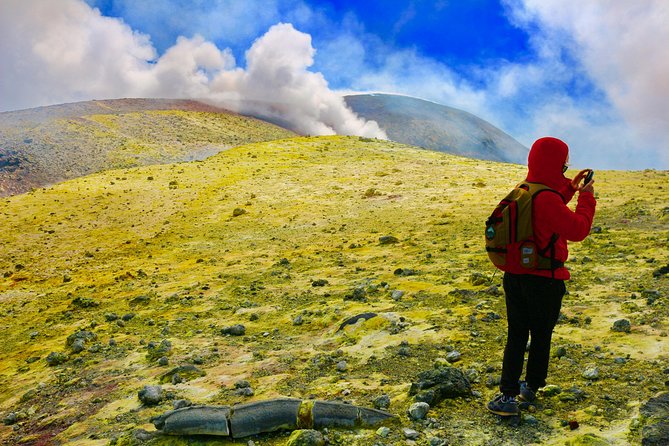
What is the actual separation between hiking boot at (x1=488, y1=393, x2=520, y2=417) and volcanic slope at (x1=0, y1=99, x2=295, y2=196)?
41.8 meters

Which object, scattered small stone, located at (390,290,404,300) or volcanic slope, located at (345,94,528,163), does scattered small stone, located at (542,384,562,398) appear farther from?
volcanic slope, located at (345,94,528,163)

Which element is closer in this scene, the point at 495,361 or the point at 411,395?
the point at 411,395

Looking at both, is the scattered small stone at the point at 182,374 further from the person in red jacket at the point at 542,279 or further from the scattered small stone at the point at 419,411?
the person in red jacket at the point at 542,279

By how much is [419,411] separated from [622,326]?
3.96 m

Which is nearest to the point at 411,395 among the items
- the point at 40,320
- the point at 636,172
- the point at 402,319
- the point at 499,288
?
the point at 402,319

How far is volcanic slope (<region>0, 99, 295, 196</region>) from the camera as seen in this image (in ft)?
136

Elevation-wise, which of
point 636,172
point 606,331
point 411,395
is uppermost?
point 636,172

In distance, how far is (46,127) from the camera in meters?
49.6

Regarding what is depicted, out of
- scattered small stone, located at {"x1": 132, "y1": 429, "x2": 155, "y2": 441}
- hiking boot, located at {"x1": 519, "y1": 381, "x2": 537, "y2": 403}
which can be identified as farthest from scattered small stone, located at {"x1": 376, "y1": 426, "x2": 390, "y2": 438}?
scattered small stone, located at {"x1": 132, "y1": 429, "x2": 155, "y2": 441}

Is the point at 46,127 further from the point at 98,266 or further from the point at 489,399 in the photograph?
the point at 489,399

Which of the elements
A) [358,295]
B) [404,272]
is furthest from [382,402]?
[404,272]

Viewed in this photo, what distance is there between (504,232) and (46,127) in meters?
56.4

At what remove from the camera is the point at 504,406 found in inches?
199

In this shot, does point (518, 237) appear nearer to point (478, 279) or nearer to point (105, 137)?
point (478, 279)
